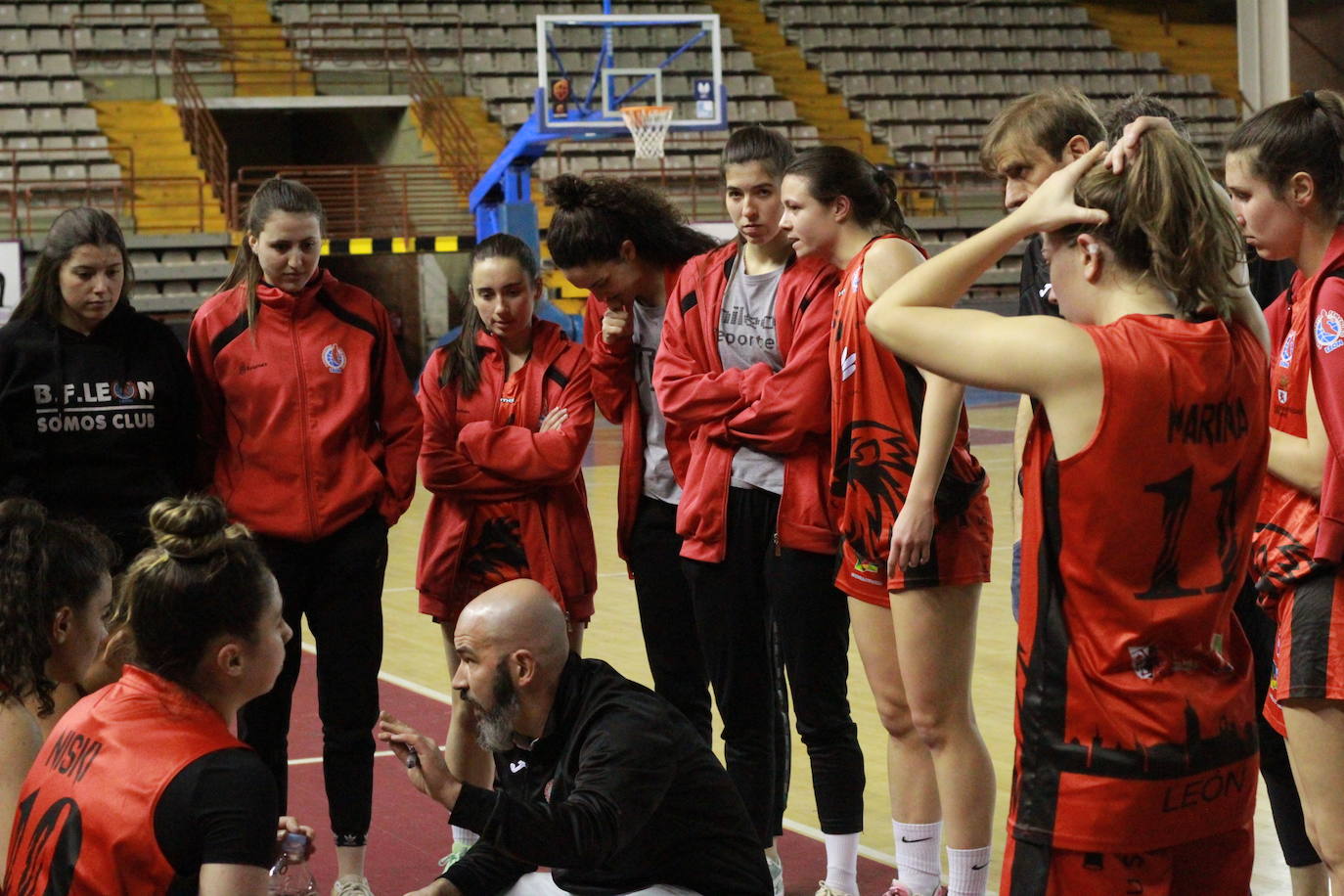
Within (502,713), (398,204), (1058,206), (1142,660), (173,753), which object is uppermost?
(398,204)

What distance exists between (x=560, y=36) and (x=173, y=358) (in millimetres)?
17092

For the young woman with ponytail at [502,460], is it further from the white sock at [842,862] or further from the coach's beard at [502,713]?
the coach's beard at [502,713]

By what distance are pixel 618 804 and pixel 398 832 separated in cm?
187

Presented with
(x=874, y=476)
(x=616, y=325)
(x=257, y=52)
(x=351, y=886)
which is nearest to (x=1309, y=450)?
(x=874, y=476)

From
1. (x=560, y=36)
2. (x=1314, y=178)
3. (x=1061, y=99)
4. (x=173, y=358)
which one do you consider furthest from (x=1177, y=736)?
(x=560, y=36)

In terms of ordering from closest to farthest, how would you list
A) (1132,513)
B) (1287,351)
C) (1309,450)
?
1. (1132,513)
2. (1309,450)
3. (1287,351)

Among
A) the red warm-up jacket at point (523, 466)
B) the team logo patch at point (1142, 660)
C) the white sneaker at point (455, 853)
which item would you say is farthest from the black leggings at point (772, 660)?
the team logo patch at point (1142, 660)

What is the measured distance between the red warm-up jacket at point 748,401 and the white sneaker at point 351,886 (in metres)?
1.05

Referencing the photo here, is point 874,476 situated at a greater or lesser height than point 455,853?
greater

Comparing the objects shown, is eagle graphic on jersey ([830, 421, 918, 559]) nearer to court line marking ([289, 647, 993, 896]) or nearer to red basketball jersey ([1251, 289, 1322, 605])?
red basketball jersey ([1251, 289, 1322, 605])

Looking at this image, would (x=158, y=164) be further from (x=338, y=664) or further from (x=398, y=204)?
(x=338, y=664)

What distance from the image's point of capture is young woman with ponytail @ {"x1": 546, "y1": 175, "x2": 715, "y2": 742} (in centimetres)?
372

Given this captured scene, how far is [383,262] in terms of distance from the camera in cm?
2017

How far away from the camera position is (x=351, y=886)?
3.55 meters
